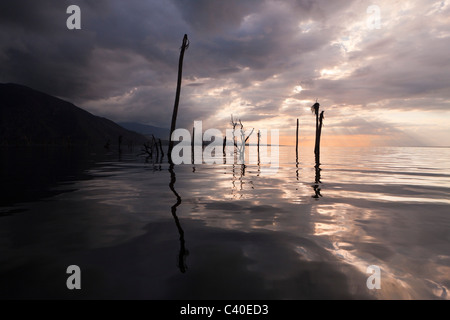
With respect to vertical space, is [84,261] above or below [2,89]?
below

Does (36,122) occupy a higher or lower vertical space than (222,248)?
higher

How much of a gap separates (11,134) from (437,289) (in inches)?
8612

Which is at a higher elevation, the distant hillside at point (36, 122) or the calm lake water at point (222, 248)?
the distant hillside at point (36, 122)

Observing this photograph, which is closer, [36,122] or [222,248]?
[222,248]

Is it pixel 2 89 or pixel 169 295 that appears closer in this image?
pixel 169 295

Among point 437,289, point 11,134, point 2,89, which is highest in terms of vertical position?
point 2,89

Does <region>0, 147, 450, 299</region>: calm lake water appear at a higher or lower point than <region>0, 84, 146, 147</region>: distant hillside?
lower

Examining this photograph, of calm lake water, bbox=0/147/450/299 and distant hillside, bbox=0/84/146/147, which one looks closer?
calm lake water, bbox=0/147/450/299

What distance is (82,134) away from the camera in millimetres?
185375

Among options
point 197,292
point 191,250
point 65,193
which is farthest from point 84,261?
point 65,193

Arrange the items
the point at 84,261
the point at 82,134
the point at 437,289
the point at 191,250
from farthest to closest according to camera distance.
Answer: the point at 82,134 → the point at 191,250 → the point at 84,261 → the point at 437,289

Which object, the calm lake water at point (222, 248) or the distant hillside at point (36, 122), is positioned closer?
the calm lake water at point (222, 248)
